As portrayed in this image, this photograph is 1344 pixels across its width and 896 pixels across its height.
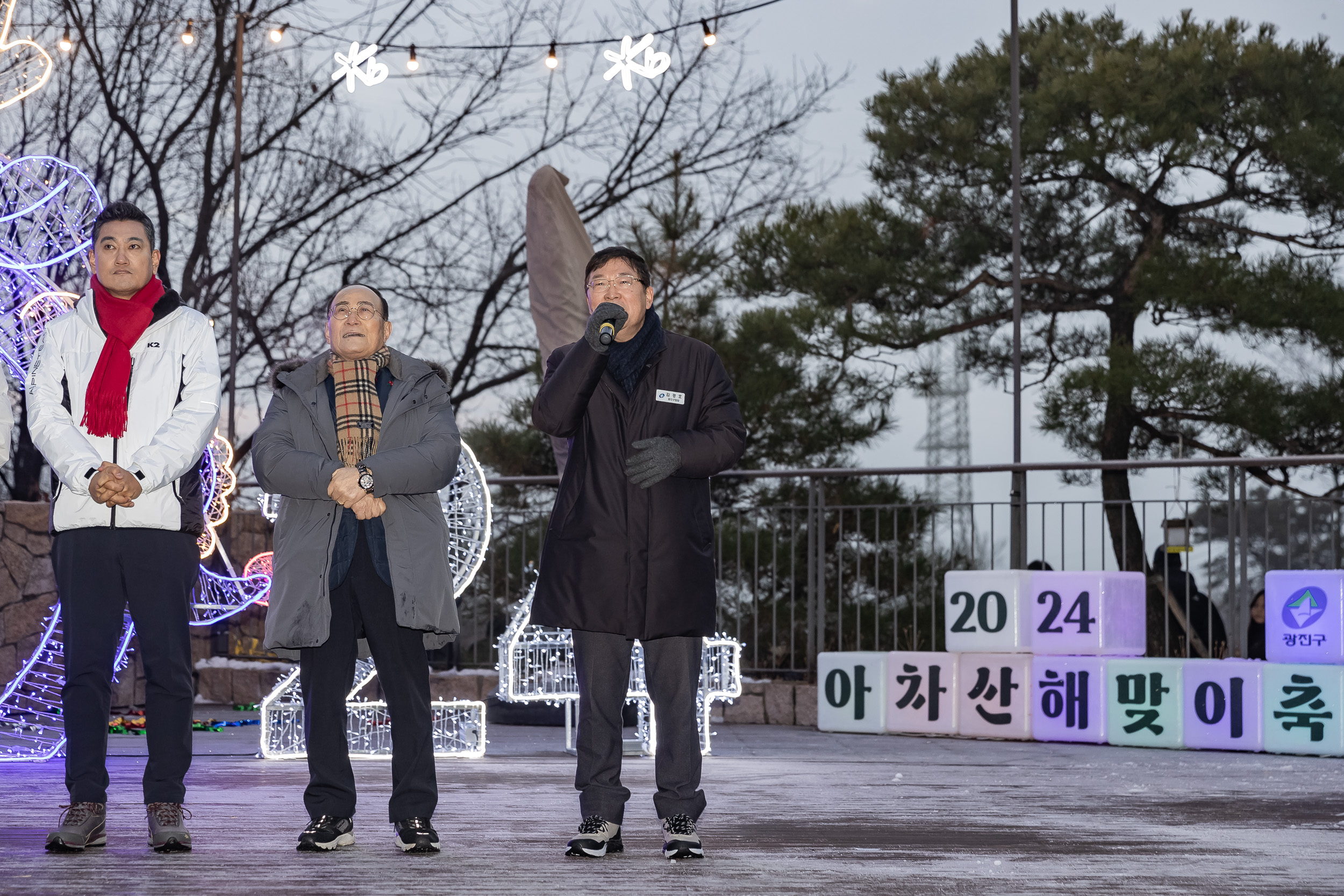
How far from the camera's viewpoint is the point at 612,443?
11.0 ft

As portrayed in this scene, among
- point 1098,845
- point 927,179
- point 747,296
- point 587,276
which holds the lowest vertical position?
point 1098,845

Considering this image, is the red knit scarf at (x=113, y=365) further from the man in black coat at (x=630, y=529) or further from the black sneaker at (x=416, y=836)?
the black sneaker at (x=416, y=836)

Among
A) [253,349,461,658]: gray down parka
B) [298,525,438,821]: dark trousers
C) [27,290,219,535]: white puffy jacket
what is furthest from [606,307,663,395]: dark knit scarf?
[27,290,219,535]: white puffy jacket

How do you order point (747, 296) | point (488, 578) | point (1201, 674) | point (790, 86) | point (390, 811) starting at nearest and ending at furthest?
1. point (390, 811)
2. point (1201, 674)
3. point (488, 578)
4. point (747, 296)
5. point (790, 86)

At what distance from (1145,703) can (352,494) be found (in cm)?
478

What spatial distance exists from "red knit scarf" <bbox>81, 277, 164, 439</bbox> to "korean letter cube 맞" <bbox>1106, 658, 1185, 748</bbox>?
196 inches

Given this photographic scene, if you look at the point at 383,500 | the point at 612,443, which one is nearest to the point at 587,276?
the point at 612,443

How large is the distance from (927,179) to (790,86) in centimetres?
219

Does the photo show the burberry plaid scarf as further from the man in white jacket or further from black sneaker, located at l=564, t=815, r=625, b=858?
black sneaker, located at l=564, t=815, r=625, b=858

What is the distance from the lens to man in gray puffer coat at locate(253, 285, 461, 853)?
3.22m

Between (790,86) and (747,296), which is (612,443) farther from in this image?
(790,86)

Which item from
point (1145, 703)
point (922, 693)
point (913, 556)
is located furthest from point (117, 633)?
point (913, 556)

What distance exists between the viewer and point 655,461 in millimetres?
3215

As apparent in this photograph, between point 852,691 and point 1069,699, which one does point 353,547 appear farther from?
point 852,691
